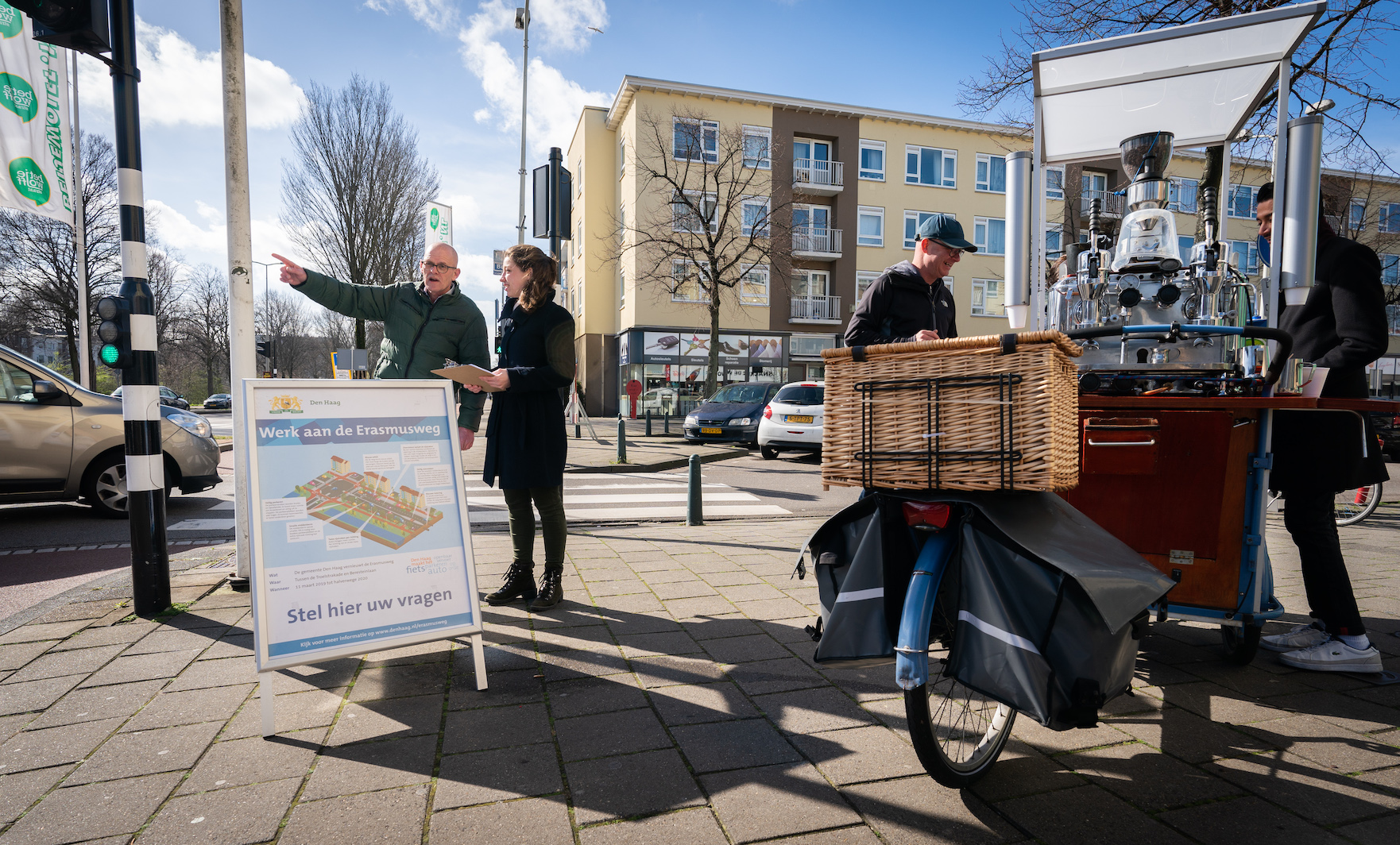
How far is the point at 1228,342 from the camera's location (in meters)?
2.96

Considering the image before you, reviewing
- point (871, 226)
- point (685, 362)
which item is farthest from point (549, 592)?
point (871, 226)

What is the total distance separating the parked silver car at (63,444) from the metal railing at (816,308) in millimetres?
26594

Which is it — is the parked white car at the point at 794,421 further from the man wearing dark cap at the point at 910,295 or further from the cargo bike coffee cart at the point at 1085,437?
the man wearing dark cap at the point at 910,295

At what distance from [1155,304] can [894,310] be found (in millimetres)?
1078

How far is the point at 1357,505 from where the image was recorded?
757 cm

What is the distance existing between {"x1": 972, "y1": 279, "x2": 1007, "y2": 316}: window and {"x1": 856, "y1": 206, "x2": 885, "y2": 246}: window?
5020mm

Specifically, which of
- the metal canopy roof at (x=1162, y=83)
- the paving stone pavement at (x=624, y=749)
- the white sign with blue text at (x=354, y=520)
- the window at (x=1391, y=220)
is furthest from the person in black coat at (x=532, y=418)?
the window at (x=1391, y=220)

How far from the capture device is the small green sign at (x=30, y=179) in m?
9.04

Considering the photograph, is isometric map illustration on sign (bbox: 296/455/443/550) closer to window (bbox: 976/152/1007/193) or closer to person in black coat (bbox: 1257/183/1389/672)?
person in black coat (bbox: 1257/183/1389/672)

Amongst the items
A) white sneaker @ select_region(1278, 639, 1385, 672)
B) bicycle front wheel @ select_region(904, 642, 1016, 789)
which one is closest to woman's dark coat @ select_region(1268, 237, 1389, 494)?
white sneaker @ select_region(1278, 639, 1385, 672)

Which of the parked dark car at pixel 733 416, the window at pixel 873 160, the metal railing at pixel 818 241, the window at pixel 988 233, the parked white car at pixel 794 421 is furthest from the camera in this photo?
the window at pixel 988 233

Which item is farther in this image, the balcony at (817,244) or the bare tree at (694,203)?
the balcony at (817,244)

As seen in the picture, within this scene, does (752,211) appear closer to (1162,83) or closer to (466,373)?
(1162,83)

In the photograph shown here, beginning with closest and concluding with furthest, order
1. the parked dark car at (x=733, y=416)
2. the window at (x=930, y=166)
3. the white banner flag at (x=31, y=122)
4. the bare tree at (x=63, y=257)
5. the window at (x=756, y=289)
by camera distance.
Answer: the white banner flag at (x=31, y=122) < the parked dark car at (x=733, y=416) < the bare tree at (x=63, y=257) < the window at (x=756, y=289) < the window at (x=930, y=166)
